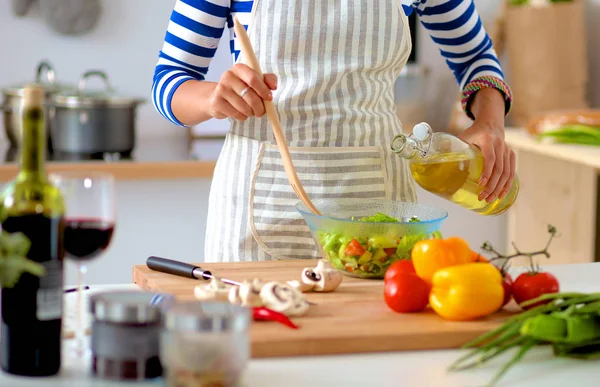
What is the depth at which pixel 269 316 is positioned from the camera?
40.9 inches

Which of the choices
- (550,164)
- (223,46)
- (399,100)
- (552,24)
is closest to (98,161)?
(223,46)

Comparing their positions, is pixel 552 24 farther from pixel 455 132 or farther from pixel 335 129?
pixel 335 129

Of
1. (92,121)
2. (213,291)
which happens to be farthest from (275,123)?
(92,121)

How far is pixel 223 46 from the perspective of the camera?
3.17m

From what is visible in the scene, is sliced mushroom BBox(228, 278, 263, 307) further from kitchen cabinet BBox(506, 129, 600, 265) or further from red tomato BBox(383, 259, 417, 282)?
kitchen cabinet BBox(506, 129, 600, 265)

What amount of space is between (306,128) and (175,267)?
1.34 ft

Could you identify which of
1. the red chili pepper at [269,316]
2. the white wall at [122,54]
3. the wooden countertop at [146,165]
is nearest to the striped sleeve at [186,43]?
the red chili pepper at [269,316]

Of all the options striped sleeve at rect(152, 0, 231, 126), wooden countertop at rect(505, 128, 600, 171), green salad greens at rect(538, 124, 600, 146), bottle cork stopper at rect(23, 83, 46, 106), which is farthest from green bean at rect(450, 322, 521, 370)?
green salad greens at rect(538, 124, 600, 146)

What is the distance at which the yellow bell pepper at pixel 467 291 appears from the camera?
3.46 feet

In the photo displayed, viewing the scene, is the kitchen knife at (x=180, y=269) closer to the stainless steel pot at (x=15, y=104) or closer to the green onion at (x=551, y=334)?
the green onion at (x=551, y=334)

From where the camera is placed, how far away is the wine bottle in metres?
0.83

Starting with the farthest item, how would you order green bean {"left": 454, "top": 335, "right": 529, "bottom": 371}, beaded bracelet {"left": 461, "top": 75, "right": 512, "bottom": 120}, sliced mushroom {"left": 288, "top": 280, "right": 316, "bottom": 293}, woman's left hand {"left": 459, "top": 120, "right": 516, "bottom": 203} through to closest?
beaded bracelet {"left": 461, "top": 75, "right": 512, "bottom": 120}
woman's left hand {"left": 459, "top": 120, "right": 516, "bottom": 203}
sliced mushroom {"left": 288, "top": 280, "right": 316, "bottom": 293}
green bean {"left": 454, "top": 335, "right": 529, "bottom": 371}

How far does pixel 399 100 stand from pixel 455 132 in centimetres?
24

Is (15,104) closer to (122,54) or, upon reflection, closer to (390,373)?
(122,54)
